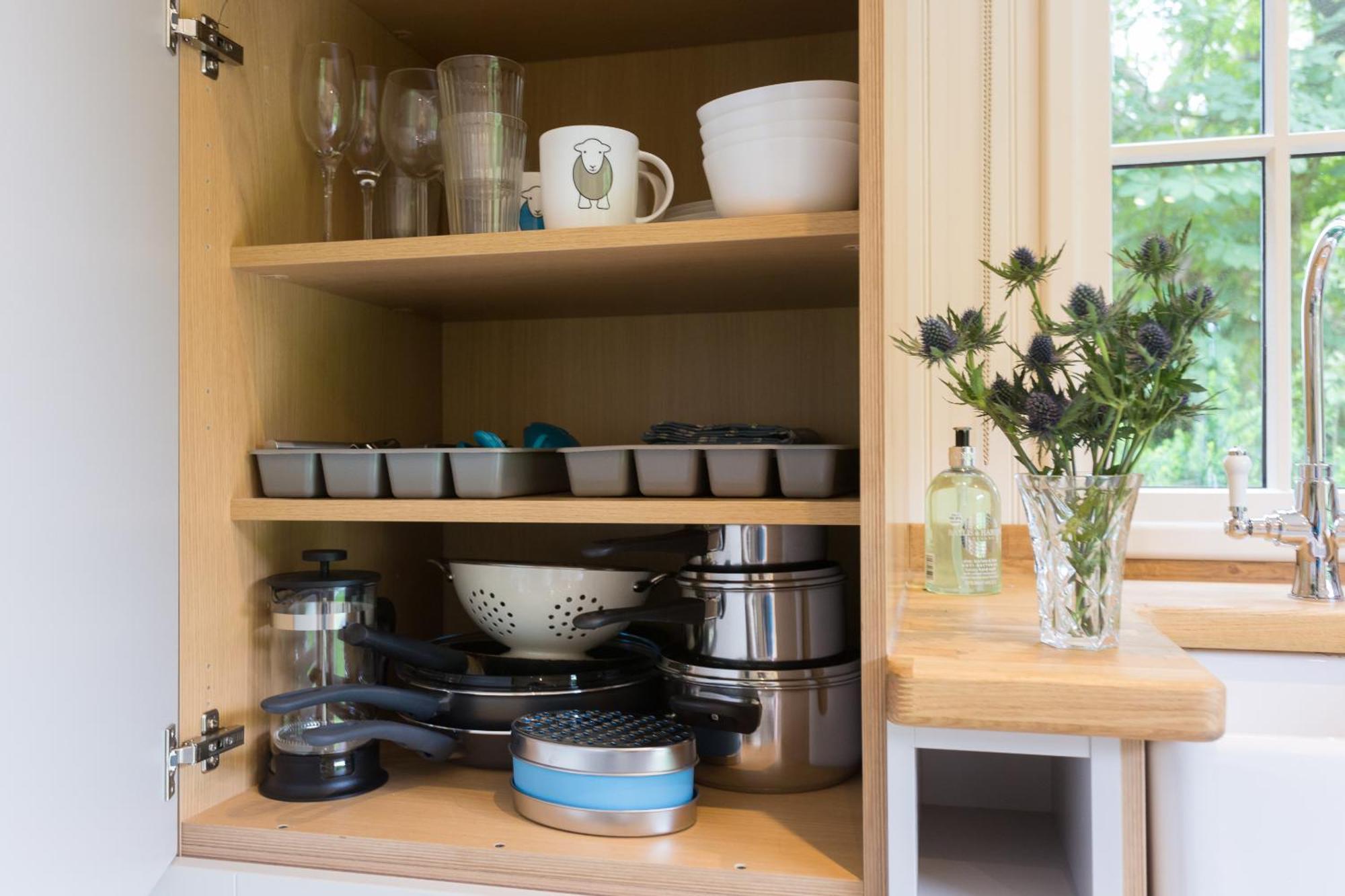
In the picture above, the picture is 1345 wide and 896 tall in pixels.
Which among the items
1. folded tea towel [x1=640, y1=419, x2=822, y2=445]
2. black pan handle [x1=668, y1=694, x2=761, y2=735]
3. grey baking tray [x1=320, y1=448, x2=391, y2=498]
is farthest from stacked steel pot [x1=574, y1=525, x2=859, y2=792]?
grey baking tray [x1=320, y1=448, x2=391, y2=498]

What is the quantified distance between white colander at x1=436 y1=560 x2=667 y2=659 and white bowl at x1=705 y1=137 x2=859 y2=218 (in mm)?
430

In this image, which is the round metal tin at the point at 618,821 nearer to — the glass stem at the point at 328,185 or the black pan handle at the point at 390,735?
the black pan handle at the point at 390,735

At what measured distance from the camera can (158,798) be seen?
38.4 inches

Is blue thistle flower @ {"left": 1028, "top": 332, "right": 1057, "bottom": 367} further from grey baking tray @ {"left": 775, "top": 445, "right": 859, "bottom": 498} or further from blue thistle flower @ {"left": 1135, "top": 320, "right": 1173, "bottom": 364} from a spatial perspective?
grey baking tray @ {"left": 775, "top": 445, "right": 859, "bottom": 498}

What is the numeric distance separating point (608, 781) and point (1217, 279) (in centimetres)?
111

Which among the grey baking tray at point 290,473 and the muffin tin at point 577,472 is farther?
the grey baking tray at point 290,473

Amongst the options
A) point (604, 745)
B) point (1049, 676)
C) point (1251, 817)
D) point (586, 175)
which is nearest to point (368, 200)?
point (586, 175)

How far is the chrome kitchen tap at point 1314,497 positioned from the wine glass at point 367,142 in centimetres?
111

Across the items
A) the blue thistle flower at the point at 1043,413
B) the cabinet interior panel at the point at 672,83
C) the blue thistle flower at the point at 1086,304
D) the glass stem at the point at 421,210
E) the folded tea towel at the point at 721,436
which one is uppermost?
the cabinet interior panel at the point at 672,83

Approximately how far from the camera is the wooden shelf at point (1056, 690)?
2.47ft

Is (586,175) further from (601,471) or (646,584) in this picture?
(646,584)

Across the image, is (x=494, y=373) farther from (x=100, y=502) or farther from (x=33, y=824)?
(x=33, y=824)

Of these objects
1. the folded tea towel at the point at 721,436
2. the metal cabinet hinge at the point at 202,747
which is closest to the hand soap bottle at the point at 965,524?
the folded tea towel at the point at 721,436

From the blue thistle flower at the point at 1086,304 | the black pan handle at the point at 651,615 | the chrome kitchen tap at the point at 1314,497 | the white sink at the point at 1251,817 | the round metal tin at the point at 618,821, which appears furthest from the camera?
the chrome kitchen tap at the point at 1314,497
